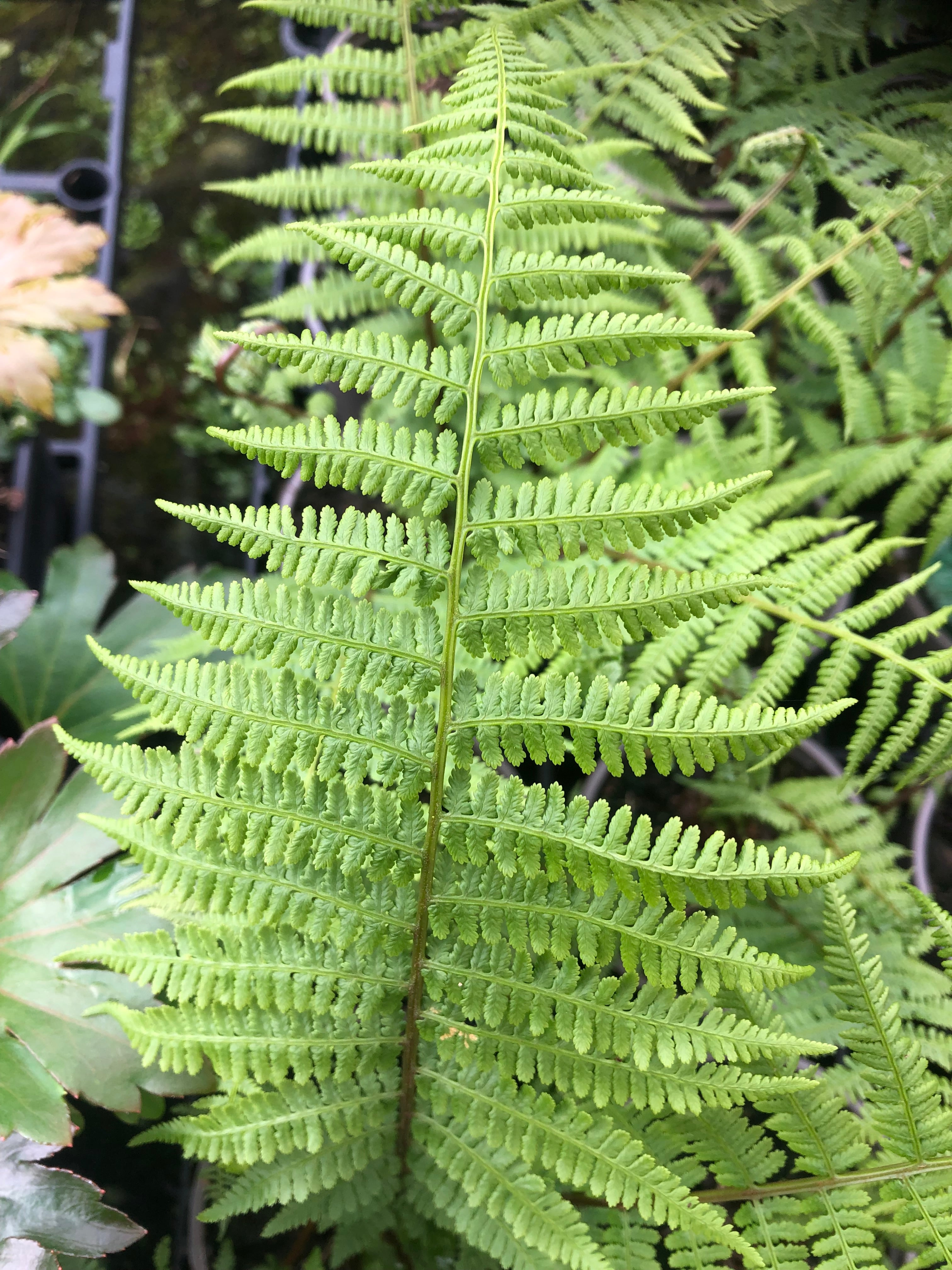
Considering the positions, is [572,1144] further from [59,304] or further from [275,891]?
[59,304]

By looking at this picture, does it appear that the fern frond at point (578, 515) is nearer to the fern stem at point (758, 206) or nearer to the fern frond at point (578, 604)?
the fern frond at point (578, 604)

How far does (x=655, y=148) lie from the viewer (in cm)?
138

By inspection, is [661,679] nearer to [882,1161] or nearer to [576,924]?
[576,924]

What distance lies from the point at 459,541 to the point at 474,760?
207 millimetres

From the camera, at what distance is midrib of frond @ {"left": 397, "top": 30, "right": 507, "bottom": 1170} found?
0.68 metres

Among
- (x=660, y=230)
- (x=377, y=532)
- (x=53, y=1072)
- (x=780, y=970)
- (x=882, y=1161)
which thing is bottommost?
(x=53, y=1072)

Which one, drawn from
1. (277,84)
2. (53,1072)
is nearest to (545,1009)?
(53,1072)

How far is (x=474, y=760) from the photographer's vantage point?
0.74 m

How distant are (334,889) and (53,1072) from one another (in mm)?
469

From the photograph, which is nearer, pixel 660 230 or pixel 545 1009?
Answer: pixel 545 1009

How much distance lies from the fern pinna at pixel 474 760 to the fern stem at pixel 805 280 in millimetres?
468

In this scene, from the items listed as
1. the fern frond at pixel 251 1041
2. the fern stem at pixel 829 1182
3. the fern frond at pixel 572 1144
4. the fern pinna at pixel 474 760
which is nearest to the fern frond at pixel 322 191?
the fern pinna at pixel 474 760

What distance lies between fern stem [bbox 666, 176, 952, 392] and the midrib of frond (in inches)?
21.5

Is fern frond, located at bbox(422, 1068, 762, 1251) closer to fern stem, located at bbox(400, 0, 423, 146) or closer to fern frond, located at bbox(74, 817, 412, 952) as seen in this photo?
fern frond, located at bbox(74, 817, 412, 952)
